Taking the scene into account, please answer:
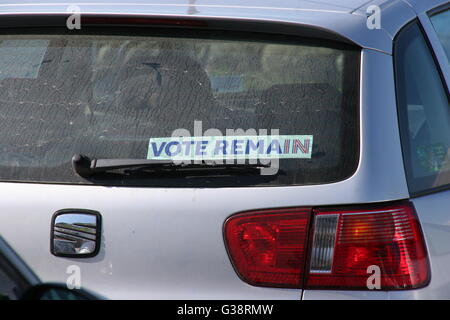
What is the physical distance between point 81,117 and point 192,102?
0.37m

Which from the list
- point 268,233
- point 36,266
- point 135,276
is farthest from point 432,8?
point 36,266

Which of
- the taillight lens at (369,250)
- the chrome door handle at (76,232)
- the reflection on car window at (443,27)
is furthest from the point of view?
the reflection on car window at (443,27)

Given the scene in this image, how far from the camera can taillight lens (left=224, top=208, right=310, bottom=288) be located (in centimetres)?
226

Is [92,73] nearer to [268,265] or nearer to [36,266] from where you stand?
[36,266]

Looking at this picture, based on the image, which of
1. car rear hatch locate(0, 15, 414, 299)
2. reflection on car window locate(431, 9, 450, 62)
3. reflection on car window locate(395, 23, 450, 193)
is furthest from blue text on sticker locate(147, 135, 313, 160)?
reflection on car window locate(431, 9, 450, 62)

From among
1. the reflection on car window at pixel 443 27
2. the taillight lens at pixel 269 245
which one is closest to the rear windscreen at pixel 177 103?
the taillight lens at pixel 269 245

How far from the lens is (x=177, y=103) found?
243 cm

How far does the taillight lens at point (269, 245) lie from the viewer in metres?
2.26

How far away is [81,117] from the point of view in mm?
2482

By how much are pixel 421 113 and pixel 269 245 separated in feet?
2.35

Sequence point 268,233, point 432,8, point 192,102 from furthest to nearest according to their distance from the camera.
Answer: point 432,8
point 192,102
point 268,233

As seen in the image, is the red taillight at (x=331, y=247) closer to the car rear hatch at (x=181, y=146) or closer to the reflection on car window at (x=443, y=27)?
the car rear hatch at (x=181, y=146)

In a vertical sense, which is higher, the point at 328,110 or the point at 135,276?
the point at 328,110

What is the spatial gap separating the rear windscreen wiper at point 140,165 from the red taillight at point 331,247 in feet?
0.49
